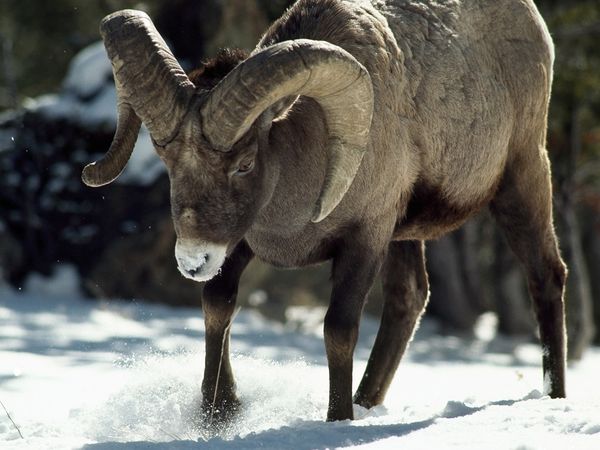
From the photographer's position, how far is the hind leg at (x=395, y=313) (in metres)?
6.32

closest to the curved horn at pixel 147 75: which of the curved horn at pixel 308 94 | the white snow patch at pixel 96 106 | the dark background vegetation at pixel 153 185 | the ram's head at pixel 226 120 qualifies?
the ram's head at pixel 226 120

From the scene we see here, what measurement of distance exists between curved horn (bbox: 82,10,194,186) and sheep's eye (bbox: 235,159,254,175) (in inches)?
12.7

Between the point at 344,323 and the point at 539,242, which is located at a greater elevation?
the point at 539,242

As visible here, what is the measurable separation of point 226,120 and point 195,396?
1769mm

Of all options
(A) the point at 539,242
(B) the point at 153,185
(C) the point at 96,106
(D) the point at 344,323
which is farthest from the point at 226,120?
(C) the point at 96,106

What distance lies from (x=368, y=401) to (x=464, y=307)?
31.6ft

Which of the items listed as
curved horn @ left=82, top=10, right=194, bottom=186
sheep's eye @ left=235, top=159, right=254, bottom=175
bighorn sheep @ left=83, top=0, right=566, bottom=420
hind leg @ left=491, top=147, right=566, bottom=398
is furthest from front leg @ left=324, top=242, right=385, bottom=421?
hind leg @ left=491, top=147, right=566, bottom=398

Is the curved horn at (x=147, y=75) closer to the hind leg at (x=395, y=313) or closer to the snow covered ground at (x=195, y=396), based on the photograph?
the snow covered ground at (x=195, y=396)

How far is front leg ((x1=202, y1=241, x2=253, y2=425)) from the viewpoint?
555 centimetres

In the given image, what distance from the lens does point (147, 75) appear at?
4723mm

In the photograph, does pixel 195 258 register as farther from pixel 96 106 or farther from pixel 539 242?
pixel 96 106

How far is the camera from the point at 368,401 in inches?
245

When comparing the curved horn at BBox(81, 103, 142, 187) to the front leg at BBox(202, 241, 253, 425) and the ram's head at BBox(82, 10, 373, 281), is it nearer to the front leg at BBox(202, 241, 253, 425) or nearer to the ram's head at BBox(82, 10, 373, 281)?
the ram's head at BBox(82, 10, 373, 281)

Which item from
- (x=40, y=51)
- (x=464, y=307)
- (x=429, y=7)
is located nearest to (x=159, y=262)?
(x=464, y=307)
